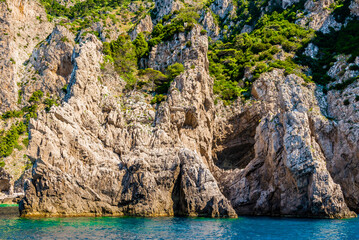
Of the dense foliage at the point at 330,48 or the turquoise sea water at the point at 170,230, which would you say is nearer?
the turquoise sea water at the point at 170,230

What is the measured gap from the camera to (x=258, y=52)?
66750 mm

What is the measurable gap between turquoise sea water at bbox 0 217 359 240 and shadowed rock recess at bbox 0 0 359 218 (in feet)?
17.9

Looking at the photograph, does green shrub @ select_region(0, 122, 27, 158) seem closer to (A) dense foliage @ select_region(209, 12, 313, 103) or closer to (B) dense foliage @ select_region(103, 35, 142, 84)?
(B) dense foliage @ select_region(103, 35, 142, 84)

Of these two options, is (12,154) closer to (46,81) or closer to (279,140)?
(46,81)

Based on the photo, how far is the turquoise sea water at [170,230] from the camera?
22.8 meters

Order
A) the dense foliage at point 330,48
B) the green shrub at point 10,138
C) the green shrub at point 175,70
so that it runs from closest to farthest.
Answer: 1. the green shrub at point 175,70
2. the dense foliage at point 330,48
3. the green shrub at point 10,138

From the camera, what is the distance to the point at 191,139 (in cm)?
4578

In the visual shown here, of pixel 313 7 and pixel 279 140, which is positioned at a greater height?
pixel 313 7

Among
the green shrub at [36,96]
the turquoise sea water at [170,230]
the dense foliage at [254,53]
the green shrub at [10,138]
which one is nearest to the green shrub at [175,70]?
the dense foliage at [254,53]

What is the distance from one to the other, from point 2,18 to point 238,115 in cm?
6812

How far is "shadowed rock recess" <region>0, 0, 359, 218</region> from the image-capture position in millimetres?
35188

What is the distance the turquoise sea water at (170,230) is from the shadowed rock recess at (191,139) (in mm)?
5444

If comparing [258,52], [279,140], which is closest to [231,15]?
[258,52]

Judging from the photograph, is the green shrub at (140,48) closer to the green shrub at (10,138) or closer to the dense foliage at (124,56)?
the dense foliage at (124,56)
